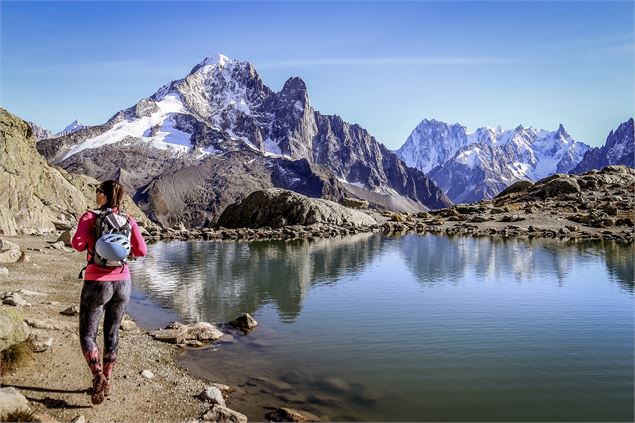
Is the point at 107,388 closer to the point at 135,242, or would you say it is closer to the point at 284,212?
the point at 135,242

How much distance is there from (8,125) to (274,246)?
43936 mm

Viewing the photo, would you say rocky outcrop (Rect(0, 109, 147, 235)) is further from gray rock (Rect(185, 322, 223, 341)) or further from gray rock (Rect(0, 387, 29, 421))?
gray rock (Rect(0, 387, 29, 421))

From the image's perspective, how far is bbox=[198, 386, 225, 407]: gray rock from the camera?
39.9 feet

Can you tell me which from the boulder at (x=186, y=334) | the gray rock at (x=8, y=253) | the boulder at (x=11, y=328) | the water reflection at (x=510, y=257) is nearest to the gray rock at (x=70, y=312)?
the boulder at (x=186, y=334)

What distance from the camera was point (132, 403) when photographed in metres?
11.2

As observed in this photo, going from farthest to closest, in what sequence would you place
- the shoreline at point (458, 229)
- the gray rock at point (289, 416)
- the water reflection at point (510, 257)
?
the shoreline at point (458, 229), the water reflection at point (510, 257), the gray rock at point (289, 416)

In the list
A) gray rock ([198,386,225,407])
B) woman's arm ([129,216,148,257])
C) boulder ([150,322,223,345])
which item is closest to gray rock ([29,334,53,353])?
gray rock ([198,386,225,407])

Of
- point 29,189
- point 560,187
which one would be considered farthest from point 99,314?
point 560,187

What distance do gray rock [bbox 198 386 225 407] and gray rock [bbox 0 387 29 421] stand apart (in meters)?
4.02

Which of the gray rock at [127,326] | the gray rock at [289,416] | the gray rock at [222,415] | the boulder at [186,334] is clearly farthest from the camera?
the gray rock at [127,326]

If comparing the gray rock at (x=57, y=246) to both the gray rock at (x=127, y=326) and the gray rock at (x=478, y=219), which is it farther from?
the gray rock at (x=478, y=219)

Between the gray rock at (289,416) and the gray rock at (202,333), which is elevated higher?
the gray rock at (202,333)

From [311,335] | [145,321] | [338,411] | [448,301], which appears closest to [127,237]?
[338,411]

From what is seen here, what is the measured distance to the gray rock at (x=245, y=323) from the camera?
20008 millimetres
